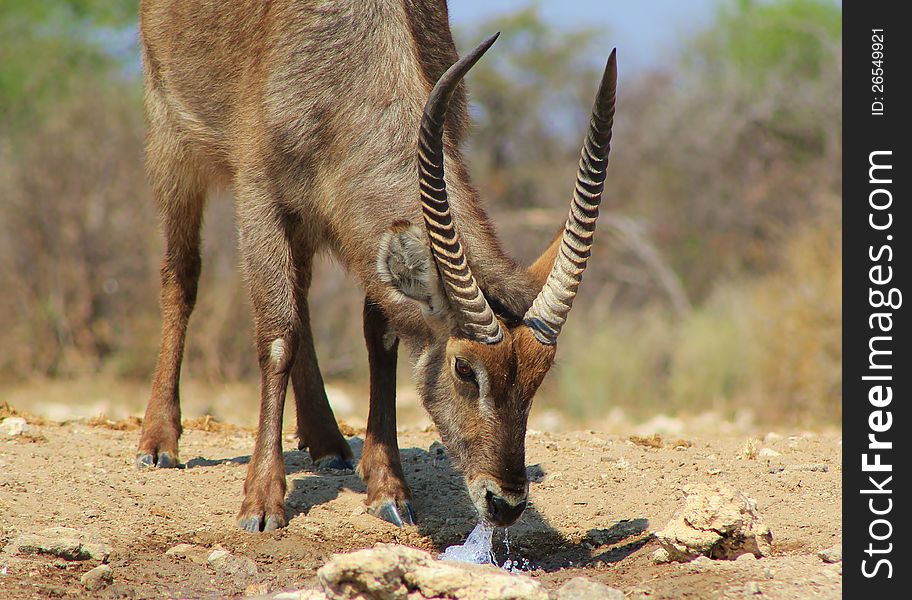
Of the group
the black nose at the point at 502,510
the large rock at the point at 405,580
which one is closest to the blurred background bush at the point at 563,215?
the black nose at the point at 502,510

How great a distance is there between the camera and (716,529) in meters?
5.64

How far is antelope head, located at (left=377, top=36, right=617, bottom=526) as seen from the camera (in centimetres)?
561

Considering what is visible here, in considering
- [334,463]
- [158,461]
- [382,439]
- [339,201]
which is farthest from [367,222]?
[158,461]

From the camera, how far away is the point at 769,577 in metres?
5.16

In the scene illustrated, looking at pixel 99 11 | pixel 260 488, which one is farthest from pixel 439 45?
pixel 99 11

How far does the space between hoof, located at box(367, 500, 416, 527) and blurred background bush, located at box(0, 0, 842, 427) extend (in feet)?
8.78

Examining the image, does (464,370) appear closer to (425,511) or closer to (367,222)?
(367,222)

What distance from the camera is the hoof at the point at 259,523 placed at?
20.9ft

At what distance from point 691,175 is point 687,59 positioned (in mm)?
8496

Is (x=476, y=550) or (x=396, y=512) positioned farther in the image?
(x=396, y=512)

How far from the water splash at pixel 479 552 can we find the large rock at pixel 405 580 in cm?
123

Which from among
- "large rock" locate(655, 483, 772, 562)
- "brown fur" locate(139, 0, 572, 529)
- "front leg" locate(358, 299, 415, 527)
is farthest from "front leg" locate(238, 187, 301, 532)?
"large rock" locate(655, 483, 772, 562)

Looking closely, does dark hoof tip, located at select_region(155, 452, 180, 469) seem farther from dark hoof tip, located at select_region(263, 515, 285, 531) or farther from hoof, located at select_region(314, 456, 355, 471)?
dark hoof tip, located at select_region(263, 515, 285, 531)

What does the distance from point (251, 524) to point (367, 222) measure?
68.4 inches
